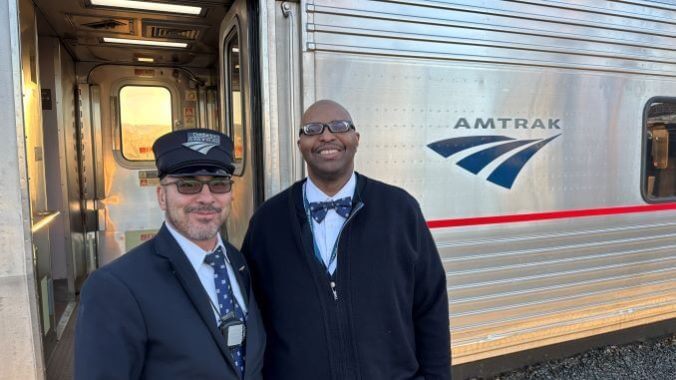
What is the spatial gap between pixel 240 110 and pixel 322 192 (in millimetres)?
1126

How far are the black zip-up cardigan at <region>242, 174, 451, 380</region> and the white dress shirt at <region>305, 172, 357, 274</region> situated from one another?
31 millimetres

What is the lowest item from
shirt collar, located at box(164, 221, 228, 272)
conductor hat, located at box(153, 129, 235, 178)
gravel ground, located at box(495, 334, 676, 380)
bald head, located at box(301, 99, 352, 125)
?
gravel ground, located at box(495, 334, 676, 380)

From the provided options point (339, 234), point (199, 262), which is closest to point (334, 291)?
point (339, 234)

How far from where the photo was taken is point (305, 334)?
1.46 meters

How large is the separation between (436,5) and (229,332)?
76.2 inches

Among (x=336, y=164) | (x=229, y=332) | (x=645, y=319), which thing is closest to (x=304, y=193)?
(x=336, y=164)

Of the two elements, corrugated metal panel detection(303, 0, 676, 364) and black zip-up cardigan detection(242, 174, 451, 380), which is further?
corrugated metal panel detection(303, 0, 676, 364)

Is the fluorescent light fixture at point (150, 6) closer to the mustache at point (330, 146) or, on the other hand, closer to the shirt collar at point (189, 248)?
the mustache at point (330, 146)

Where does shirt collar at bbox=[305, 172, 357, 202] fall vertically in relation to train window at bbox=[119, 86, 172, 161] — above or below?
below

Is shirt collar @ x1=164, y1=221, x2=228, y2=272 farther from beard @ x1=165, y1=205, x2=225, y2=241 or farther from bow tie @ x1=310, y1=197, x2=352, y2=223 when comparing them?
bow tie @ x1=310, y1=197, x2=352, y2=223

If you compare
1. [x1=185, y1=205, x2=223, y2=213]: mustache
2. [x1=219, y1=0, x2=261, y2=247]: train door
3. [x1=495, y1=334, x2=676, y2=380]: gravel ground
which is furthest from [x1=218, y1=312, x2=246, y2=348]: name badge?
[x1=495, y1=334, x2=676, y2=380]: gravel ground

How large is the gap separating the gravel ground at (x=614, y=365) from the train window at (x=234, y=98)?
7.18ft

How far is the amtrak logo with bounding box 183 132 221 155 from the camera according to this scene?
1261 millimetres

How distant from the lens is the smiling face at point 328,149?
1533 mm
